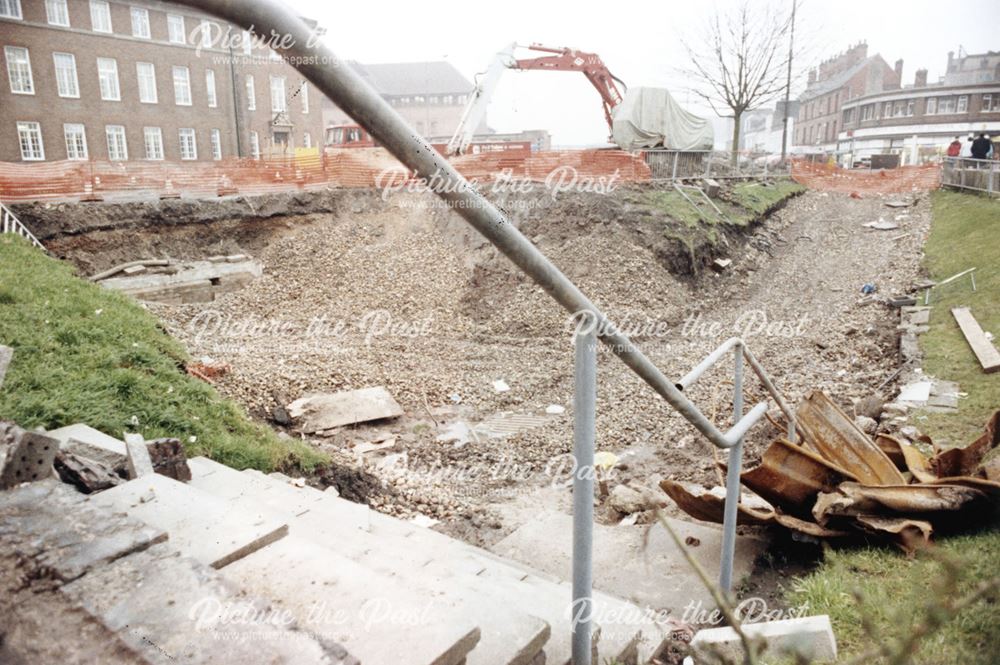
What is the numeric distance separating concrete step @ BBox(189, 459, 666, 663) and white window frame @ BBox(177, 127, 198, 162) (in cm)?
3629

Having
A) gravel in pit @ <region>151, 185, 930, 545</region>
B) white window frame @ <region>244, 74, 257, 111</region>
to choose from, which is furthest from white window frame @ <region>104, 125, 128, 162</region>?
gravel in pit @ <region>151, 185, 930, 545</region>

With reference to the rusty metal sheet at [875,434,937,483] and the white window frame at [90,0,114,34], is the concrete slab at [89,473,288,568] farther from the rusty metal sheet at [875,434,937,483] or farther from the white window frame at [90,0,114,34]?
the white window frame at [90,0,114,34]

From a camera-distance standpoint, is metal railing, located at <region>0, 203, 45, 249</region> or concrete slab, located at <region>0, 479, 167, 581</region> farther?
metal railing, located at <region>0, 203, 45, 249</region>

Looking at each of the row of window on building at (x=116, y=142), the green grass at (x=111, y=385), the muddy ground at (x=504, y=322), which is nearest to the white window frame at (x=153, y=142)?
the row of window on building at (x=116, y=142)

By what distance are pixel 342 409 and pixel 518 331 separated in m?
4.92

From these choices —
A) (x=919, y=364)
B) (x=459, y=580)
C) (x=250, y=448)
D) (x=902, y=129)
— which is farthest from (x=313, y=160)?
(x=902, y=129)

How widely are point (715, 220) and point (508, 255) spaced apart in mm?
15776

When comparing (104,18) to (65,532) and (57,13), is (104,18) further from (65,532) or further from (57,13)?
(65,532)

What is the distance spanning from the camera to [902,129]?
46.2m

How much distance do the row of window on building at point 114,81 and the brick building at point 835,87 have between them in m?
44.6

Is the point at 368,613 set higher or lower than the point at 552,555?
higher

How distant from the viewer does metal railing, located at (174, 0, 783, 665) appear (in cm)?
110

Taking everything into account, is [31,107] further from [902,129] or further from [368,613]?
[902,129]

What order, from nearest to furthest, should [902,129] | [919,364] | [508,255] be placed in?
[508,255] → [919,364] → [902,129]
